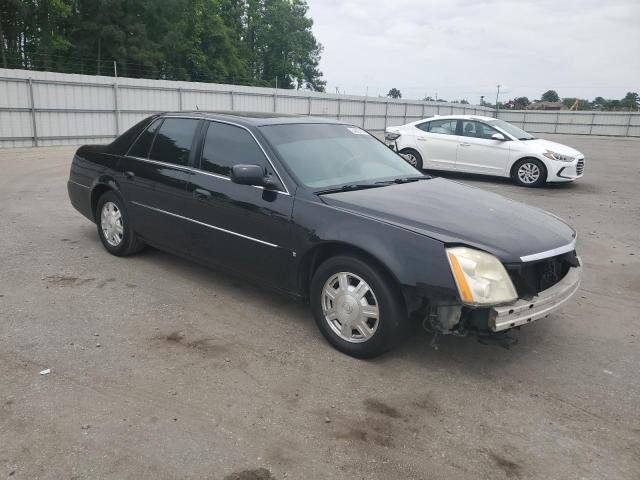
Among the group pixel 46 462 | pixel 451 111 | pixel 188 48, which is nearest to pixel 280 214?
pixel 46 462

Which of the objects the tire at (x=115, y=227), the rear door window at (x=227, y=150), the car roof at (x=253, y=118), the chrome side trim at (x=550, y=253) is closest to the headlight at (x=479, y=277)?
the chrome side trim at (x=550, y=253)

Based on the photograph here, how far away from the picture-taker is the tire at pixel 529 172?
1155cm

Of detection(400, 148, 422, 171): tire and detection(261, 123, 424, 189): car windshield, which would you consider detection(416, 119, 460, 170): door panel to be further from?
detection(261, 123, 424, 189): car windshield

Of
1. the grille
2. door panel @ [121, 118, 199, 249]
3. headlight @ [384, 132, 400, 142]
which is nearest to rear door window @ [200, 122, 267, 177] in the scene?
door panel @ [121, 118, 199, 249]

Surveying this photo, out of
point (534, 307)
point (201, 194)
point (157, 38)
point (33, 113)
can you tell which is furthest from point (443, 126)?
point (157, 38)

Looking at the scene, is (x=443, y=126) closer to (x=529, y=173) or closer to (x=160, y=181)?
(x=529, y=173)

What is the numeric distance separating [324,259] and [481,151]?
30.2 feet

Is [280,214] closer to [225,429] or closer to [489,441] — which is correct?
[225,429]

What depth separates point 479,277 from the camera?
320 cm

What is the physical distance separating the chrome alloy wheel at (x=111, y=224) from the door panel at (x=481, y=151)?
343 inches

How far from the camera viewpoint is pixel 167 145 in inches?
201

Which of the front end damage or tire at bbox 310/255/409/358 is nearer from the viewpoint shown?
the front end damage

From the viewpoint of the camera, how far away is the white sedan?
1151 centimetres

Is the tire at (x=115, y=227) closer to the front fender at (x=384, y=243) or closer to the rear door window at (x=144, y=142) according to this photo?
the rear door window at (x=144, y=142)
